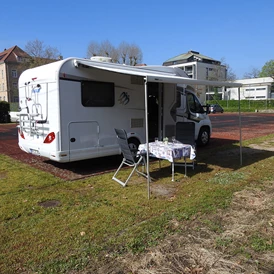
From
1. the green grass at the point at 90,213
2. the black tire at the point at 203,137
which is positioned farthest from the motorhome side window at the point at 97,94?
the black tire at the point at 203,137

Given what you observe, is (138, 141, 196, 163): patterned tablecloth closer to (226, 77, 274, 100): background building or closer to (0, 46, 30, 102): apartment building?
(226, 77, 274, 100): background building

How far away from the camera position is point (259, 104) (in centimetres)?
4484

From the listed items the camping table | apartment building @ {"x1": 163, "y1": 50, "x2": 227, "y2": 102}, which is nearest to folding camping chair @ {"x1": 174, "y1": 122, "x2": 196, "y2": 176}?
the camping table

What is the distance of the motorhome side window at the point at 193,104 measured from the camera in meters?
9.71

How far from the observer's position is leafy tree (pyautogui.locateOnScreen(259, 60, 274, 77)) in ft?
187

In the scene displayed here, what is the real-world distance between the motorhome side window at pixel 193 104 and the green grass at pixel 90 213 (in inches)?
135

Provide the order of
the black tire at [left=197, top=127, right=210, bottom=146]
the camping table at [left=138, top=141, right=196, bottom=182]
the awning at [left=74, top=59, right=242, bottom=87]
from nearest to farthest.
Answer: the awning at [left=74, top=59, right=242, bottom=87] < the camping table at [left=138, top=141, right=196, bottom=182] < the black tire at [left=197, top=127, right=210, bottom=146]

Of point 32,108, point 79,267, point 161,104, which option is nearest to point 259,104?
point 161,104

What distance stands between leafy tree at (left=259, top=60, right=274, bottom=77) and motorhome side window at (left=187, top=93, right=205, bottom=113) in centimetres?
5146

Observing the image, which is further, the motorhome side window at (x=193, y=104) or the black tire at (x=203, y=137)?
the black tire at (x=203, y=137)

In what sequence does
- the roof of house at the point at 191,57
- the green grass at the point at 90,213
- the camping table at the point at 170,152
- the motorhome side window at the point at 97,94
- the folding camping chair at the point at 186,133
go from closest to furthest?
1. the green grass at the point at 90,213
2. the camping table at the point at 170,152
3. the motorhome side window at the point at 97,94
4. the folding camping chair at the point at 186,133
5. the roof of house at the point at 191,57

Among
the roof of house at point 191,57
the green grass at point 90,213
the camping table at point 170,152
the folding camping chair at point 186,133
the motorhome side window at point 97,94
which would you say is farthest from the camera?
the roof of house at point 191,57

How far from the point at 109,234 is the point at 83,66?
4.19 meters

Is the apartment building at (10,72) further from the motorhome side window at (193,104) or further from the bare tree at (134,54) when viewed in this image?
the motorhome side window at (193,104)
